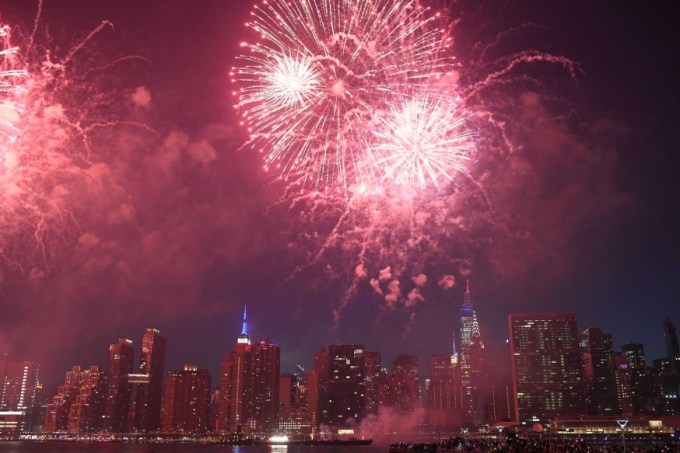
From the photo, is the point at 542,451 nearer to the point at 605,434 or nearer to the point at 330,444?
the point at 330,444

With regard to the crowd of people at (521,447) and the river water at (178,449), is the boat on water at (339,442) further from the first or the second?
the crowd of people at (521,447)

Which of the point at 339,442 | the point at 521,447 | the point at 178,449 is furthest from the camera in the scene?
the point at 339,442

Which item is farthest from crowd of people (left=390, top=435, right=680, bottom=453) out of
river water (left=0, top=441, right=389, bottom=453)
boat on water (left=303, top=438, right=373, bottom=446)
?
boat on water (left=303, top=438, right=373, bottom=446)

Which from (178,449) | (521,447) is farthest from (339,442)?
(521,447)

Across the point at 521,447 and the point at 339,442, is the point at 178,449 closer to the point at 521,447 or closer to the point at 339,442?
the point at 339,442

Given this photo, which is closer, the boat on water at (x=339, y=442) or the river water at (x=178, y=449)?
the river water at (x=178, y=449)

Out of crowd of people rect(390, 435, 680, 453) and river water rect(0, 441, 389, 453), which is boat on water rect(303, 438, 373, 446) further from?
crowd of people rect(390, 435, 680, 453)

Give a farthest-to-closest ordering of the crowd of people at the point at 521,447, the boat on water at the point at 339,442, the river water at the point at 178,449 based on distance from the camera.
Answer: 1. the boat on water at the point at 339,442
2. the river water at the point at 178,449
3. the crowd of people at the point at 521,447

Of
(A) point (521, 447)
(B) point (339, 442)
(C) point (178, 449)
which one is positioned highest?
(A) point (521, 447)

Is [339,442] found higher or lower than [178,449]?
lower

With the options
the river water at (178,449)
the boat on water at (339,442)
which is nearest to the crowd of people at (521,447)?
the river water at (178,449)

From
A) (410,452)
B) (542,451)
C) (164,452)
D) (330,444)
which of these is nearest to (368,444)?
(330,444)
